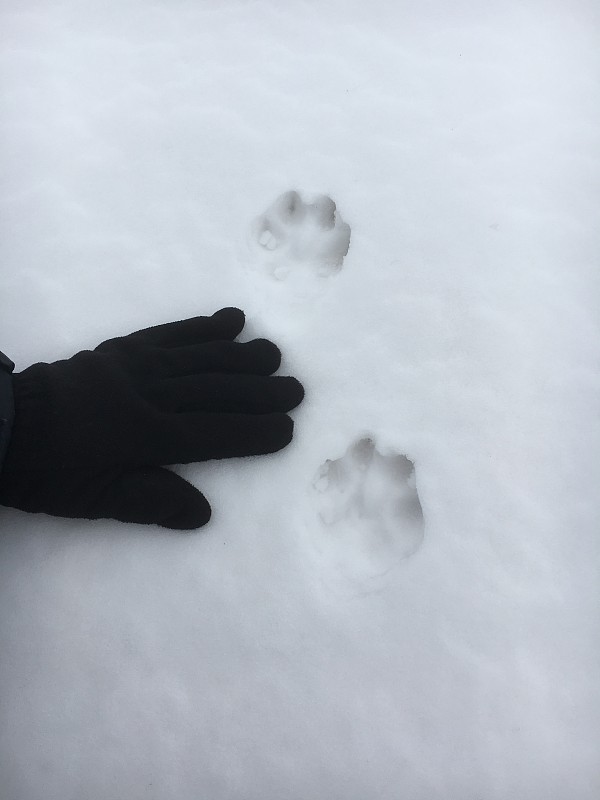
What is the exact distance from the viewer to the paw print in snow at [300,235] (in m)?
1.16

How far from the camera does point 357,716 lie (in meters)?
0.88

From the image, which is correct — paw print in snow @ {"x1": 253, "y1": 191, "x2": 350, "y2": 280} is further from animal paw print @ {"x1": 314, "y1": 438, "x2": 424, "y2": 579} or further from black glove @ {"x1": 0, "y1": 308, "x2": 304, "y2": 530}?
animal paw print @ {"x1": 314, "y1": 438, "x2": 424, "y2": 579}

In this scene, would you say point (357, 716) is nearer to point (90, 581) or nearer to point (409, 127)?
point (90, 581)

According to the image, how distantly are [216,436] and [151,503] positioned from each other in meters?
0.14

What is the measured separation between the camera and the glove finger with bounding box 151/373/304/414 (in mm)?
1022

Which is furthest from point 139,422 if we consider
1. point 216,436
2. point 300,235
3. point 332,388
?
point 300,235

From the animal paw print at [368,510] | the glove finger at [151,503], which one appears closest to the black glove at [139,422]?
the glove finger at [151,503]

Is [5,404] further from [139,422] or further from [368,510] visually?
[368,510]

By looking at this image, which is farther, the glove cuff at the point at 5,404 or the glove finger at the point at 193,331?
the glove finger at the point at 193,331

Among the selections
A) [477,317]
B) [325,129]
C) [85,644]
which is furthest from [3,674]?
[325,129]

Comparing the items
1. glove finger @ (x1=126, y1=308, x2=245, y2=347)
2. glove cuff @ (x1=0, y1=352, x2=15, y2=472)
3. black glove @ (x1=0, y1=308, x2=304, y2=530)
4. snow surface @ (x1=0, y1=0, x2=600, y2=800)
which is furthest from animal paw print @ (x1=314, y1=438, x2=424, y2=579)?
glove cuff @ (x1=0, y1=352, x2=15, y2=472)

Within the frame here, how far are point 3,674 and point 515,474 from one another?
817 mm

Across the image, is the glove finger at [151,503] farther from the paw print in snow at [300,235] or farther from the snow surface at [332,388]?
the paw print in snow at [300,235]

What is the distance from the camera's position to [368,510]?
3.28ft
